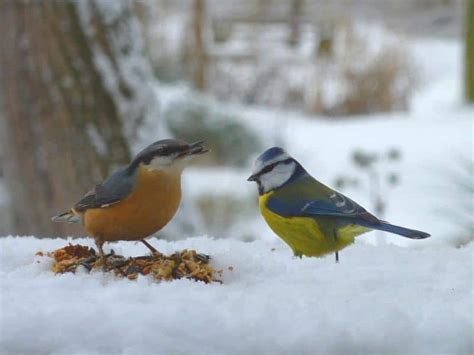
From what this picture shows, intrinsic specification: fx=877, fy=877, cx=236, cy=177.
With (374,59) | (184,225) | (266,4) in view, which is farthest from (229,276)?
(266,4)

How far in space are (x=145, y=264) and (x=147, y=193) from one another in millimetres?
126

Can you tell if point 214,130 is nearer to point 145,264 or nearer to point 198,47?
point 198,47

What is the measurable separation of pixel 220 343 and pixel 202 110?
25.9 feet

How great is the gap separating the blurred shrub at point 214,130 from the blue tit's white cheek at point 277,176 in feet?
21.6

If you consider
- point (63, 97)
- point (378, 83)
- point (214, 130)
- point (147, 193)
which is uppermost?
point (147, 193)

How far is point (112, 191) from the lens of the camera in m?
1.61

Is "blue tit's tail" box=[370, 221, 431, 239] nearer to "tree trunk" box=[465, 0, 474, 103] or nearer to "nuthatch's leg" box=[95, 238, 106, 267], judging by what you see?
"nuthatch's leg" box=[95, 238, 106, 267]

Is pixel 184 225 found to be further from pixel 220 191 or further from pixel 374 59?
pixel 374 59

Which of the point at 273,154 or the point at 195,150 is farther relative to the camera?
the point at 273,154

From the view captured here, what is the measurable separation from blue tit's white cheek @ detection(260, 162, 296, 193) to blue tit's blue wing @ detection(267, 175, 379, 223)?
30 mm

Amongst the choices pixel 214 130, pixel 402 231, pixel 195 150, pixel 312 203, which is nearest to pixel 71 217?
pixel 195 150

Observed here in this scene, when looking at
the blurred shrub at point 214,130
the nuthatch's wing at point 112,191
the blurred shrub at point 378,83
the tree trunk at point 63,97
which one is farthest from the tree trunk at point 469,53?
the nuthatch's wing at point 112,191

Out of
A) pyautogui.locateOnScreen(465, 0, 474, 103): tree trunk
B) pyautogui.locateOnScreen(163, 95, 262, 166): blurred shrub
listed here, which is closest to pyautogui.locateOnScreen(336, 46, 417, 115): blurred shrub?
pyautogui.locateOnScreen(465, 0, 474, 103): tree trunk

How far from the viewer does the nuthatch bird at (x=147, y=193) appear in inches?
61.6
